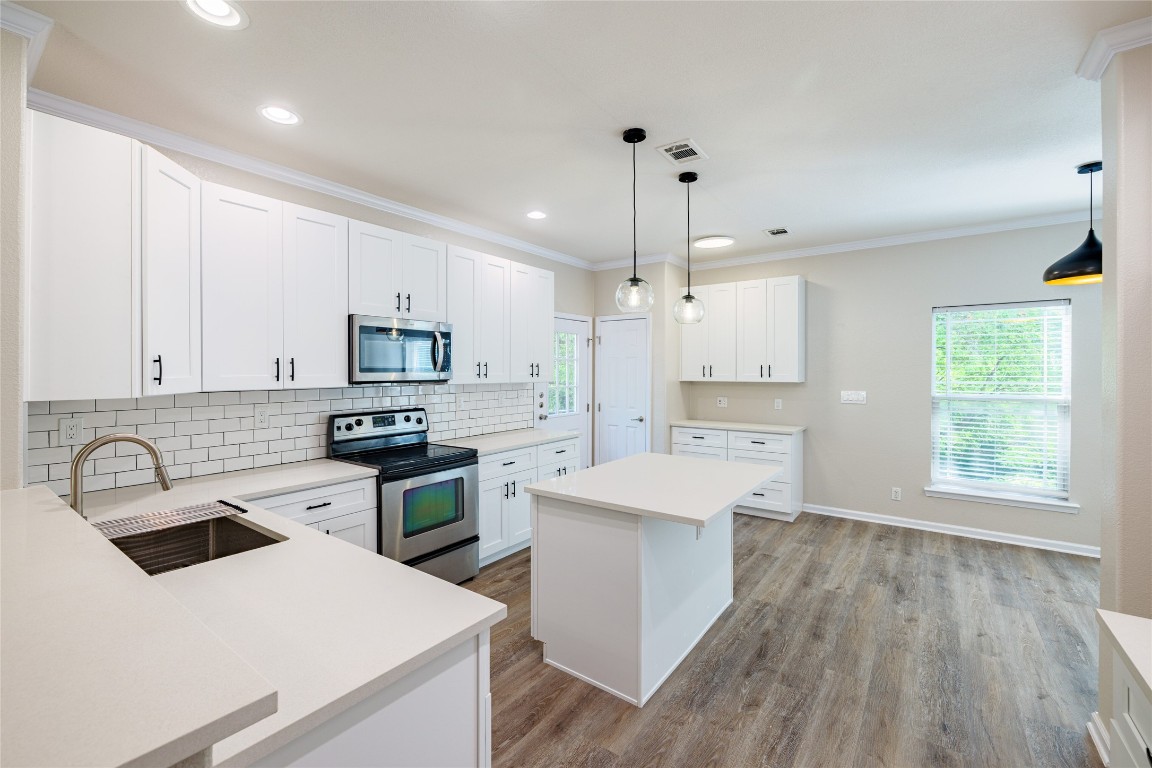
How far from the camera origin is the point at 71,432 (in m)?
2.33

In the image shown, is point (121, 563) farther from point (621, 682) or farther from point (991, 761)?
point (991, 761)

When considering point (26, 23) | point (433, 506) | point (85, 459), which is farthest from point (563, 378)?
point (26, 23)

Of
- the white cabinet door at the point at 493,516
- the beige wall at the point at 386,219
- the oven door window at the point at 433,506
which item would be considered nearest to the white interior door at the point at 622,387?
the beige wall at the point at 386,219

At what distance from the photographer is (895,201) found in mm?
3645

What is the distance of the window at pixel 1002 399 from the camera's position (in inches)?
159

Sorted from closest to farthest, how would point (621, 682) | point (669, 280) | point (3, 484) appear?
point (3, 484) < point (621, 682) < point (669, 280)

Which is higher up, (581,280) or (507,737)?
(581,280)

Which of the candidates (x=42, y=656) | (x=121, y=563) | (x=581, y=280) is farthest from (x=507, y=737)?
(x=581, y=280)

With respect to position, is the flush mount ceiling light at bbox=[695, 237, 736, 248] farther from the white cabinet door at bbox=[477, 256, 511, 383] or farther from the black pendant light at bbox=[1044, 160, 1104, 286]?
the black pendant light at bbox=[1044, 160, 1104, 286]

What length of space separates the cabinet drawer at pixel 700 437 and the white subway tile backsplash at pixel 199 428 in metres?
2.59

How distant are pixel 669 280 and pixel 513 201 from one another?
2.26 m

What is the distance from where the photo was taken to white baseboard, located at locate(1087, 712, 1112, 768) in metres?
1.90

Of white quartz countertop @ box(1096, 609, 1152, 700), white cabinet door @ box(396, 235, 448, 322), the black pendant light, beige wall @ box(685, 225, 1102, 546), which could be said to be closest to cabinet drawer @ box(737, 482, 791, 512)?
beige wall @ box(685, 225, 1102, 546)

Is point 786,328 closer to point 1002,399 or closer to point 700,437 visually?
point 700,437
